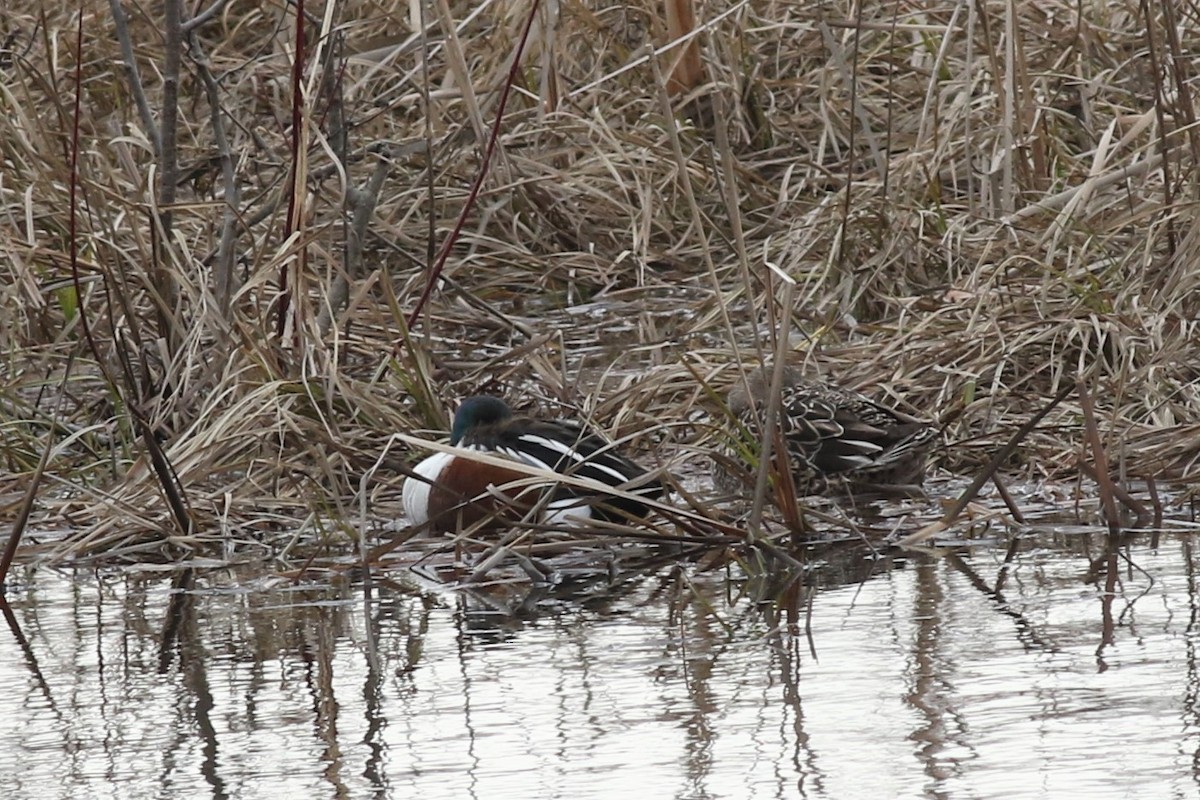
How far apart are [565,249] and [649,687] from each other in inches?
194

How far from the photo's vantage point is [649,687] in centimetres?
370

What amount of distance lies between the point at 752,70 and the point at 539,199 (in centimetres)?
126

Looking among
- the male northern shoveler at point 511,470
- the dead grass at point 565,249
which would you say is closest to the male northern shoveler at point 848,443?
the dead grass at point 565,249

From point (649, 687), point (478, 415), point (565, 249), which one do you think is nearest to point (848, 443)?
point (478, 415)

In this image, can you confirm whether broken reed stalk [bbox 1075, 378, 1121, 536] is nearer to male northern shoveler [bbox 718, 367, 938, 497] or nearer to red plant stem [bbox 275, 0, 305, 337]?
male northern shoveler [bbox 718, 367, 938, 497]

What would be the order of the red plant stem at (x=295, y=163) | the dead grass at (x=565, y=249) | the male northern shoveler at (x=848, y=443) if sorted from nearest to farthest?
1. the red plant stem at (x=295, y=163)
2. the male northern shoveler at (x=848, y=443)
3. the dead grass at (x=565, y=249)

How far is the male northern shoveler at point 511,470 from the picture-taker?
5.22 m

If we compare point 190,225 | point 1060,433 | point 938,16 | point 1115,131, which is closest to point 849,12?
point 938,16

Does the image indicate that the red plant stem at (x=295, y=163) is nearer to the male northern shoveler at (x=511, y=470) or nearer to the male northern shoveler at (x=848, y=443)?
the male northern shoveler at (x=511, y=470)

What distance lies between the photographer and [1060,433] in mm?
5887

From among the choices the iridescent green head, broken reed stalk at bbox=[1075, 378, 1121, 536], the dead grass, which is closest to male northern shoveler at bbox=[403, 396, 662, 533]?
the iridescent green head

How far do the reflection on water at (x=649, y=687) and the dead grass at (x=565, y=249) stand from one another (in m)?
0.51

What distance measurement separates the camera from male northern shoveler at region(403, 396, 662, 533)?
205 inches

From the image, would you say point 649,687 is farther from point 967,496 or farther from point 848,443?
point 848,443
